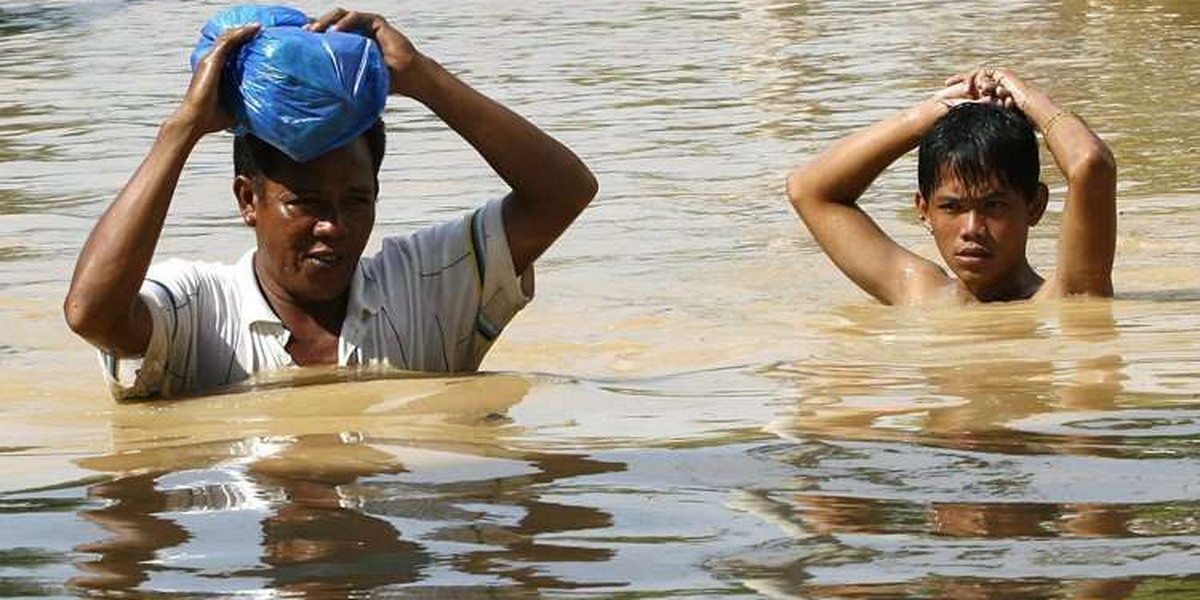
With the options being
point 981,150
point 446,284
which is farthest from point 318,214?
point 981,150

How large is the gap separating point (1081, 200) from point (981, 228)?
30 cm

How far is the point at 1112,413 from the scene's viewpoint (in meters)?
4.91

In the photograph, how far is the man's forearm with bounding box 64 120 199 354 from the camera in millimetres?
4906

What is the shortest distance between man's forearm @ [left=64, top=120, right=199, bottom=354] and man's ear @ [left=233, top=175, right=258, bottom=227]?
0.25 metres

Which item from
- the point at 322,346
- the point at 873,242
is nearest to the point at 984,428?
the point at 322,346

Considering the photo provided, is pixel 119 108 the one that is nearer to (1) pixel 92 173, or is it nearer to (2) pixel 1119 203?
(1) pixel 92 173

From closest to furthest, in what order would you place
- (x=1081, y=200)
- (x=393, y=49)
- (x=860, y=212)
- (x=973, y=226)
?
(x=393, y=49) < (x=1081, y=200) < (x=973, y=226) < (x=860, y=212)

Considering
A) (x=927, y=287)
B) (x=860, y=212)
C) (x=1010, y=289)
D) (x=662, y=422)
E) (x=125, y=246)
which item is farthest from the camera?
(x=860, y=212)

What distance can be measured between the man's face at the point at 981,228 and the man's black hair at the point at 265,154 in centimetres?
222

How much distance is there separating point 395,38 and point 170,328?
31.3 inches

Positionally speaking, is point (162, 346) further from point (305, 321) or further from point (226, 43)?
point (226, 43)

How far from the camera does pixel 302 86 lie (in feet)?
16.3

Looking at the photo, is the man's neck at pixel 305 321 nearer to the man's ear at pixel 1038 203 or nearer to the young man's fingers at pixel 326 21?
the young man's fingers at pixel 326 21

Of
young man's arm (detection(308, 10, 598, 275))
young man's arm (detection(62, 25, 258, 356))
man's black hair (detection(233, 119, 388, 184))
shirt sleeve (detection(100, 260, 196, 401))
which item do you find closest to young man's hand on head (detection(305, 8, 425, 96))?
young man's arm (detection(308, 10, 598, 275))
